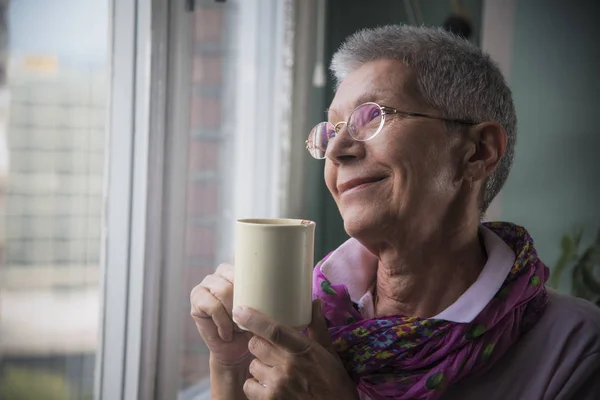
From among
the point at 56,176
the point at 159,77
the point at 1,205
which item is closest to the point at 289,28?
the point at 159,77

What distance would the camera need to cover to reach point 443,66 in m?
1.04

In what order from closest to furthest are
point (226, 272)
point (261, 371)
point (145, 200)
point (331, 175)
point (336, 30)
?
point (261, 371) → point (226, 272) → point (331, 175) → point (145, 200) → point (336, 30)

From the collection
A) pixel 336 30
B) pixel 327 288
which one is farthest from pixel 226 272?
pixel 336 30

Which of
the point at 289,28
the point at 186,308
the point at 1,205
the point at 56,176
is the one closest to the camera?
the point at 1,205

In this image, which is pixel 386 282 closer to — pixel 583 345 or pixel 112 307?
pixel 583 345

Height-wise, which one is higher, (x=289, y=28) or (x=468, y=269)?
(x=289, y=28)

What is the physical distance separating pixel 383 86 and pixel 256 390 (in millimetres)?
620

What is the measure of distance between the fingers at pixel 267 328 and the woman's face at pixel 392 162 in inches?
11.5

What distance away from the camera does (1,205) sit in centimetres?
100

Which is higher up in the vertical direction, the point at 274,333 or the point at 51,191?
the point at 51,191

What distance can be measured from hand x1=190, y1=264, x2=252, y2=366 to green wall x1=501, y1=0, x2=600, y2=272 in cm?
195

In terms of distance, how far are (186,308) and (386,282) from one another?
29.1 inches

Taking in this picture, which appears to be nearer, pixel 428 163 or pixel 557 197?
pixel 428 163

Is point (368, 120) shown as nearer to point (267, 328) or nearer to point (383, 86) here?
point (383, 86)
